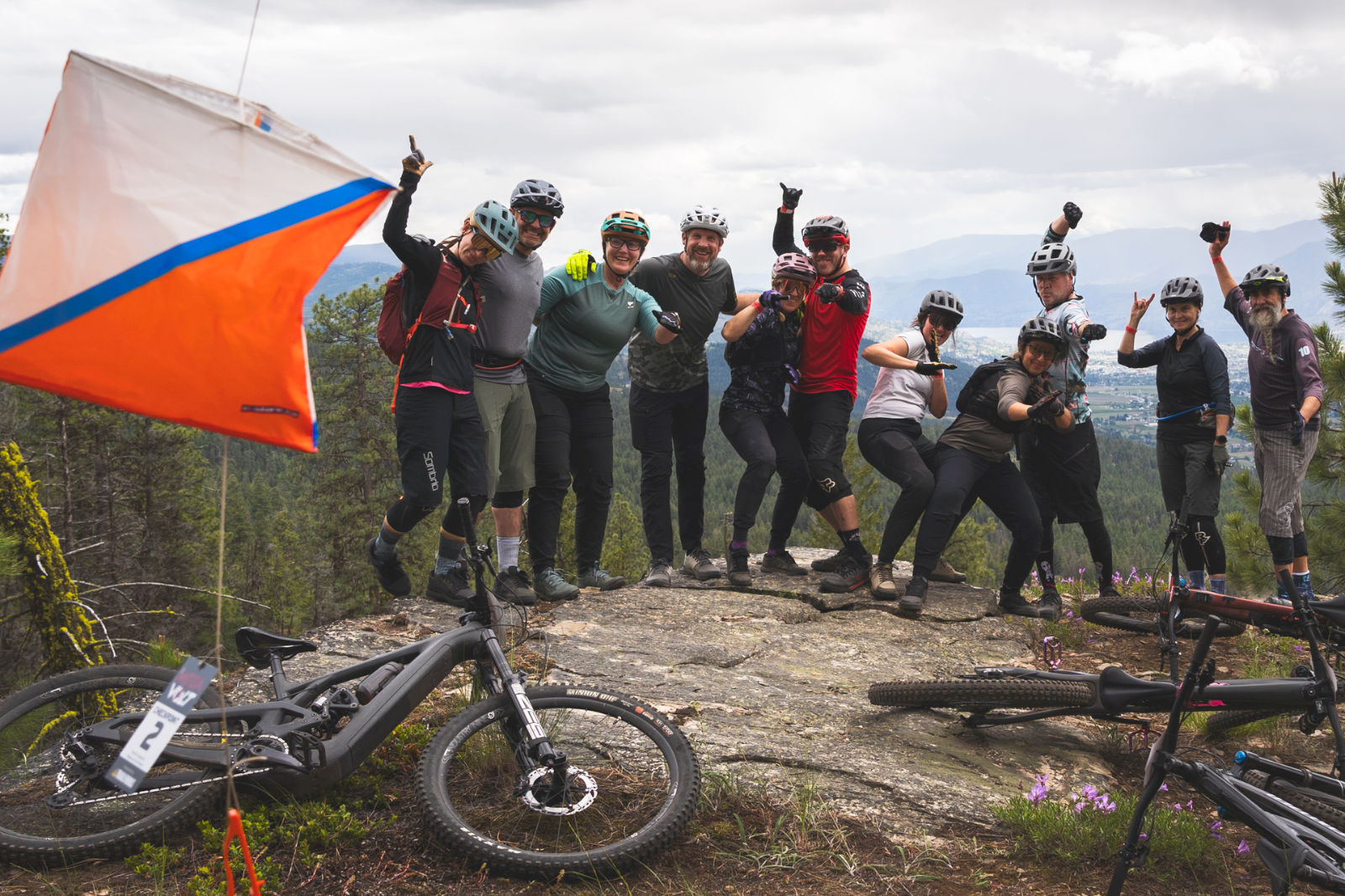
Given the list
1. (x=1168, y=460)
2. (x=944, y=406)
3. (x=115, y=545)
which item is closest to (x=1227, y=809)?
(x=944, y=406)

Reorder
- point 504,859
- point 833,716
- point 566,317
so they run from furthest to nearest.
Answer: point 566,317 < point 833,716 < point 504,859

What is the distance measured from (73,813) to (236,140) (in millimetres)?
2585

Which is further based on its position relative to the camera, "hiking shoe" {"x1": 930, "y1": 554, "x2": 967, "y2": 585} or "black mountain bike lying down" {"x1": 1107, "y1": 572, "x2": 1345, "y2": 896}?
"hiking shoe" {"x1": 930, "y1": 554, "x2": 967, "y2": 585}

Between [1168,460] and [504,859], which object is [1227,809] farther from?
[1168,460]

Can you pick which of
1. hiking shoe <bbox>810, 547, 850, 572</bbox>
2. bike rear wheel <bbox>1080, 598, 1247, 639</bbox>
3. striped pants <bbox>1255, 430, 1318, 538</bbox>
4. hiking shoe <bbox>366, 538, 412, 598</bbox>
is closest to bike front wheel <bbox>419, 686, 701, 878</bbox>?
hiking shoe <bbox>366, 538, 412, 598</bbox>

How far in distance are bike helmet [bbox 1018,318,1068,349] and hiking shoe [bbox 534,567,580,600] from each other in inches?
162

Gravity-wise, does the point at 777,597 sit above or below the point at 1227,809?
below

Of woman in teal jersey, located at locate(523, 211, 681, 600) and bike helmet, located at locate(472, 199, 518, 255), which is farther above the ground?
bike helmet, located at locate(472, 199, 518, 255)

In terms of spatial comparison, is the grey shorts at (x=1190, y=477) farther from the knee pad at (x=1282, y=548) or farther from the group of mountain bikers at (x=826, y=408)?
the knee pad at (x=1282, y=548)

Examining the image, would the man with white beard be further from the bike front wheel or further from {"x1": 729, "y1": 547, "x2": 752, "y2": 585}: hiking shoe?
the bike front wheel

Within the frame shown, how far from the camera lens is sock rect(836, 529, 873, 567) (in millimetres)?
7605

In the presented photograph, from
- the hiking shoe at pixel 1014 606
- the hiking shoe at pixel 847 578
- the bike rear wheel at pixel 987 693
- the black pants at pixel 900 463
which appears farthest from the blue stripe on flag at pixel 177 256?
the hiking shoe at pixel 1014 606

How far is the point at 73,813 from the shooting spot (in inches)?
130

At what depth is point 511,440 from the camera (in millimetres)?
6547
